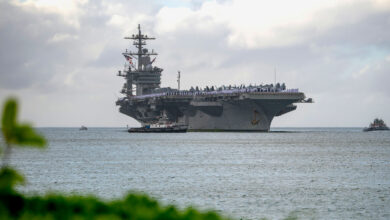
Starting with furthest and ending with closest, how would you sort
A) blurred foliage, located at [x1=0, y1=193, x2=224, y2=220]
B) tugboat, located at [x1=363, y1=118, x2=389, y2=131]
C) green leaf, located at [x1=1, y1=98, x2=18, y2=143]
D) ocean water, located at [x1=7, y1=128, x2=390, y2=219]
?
tugboat, located at [x1=363, y1=118, x2=389, y2=131] → ocean water, located at [x1=7, y1=128, x2=390, y2=219] → blurred foliage, located at [x1=0, y1=193, x2=224, y2=220] → green leaf, located at [x1=1, y1=98, x2=18, y2=143]

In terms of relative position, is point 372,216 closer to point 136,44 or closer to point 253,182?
point 253,182

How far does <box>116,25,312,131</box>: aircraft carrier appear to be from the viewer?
250ft

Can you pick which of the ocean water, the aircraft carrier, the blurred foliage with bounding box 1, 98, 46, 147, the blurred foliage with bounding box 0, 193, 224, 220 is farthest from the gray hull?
the blurred foliage with bounding box 1, 98, 46, 147

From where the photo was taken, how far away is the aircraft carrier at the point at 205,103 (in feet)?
250

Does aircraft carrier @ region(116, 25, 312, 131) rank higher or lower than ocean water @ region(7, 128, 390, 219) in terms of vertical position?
higher

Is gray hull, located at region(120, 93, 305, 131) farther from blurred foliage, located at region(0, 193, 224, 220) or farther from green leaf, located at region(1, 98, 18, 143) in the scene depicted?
green leaf, located at region(1, 98, 18, 143)

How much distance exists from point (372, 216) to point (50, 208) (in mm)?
13774

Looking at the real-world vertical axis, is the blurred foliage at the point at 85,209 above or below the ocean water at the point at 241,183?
above

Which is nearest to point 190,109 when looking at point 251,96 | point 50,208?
point 251,96

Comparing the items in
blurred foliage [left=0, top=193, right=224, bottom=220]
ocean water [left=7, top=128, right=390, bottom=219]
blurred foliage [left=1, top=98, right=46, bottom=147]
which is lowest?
ocean water [left=7, top=128, right=390, bottom=219]

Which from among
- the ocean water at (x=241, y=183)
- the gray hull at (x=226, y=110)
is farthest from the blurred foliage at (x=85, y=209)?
the gray hull at (x=226, y=110)

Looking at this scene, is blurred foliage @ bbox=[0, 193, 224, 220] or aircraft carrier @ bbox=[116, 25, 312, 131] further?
aircraft carrier @ bbox=[116, 25, 312, 131]

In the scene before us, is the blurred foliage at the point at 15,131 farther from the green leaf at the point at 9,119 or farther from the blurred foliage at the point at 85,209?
the blurred foliage at the point at 85,209

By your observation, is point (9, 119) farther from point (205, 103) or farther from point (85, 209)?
point (205, 103)
